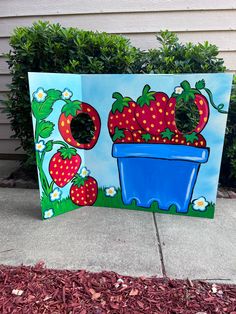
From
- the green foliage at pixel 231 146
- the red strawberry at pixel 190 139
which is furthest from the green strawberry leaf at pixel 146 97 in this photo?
the green foliage at pixel 231 146

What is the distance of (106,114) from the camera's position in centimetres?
271

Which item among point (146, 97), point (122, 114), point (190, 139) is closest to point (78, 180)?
point (122, 114)

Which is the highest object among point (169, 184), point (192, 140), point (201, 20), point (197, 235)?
point (201, 20)

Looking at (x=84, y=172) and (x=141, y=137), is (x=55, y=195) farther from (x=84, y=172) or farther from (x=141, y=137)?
(x=141, y=137)

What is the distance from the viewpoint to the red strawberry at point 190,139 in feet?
8.38

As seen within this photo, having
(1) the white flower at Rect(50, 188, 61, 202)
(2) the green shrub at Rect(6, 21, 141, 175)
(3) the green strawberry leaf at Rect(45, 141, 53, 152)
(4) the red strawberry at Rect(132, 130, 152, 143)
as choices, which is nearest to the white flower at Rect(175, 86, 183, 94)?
(4) the red strawberry at Rect(132, 130, 152, 143)

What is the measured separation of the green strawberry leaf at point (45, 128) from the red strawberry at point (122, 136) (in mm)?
563

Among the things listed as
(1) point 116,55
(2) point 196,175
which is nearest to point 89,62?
(1) point 116,55

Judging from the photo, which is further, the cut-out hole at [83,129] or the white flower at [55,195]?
the cut-out hole at [83,129]

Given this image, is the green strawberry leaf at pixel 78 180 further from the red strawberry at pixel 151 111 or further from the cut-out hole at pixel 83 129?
the red strawberry at pixel 151 111

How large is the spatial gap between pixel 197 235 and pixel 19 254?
53.4 inches

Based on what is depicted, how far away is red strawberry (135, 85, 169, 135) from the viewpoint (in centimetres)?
256

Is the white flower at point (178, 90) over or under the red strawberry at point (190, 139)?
over

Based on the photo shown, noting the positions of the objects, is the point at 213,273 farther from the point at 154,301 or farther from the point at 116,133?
the point at 116,133
